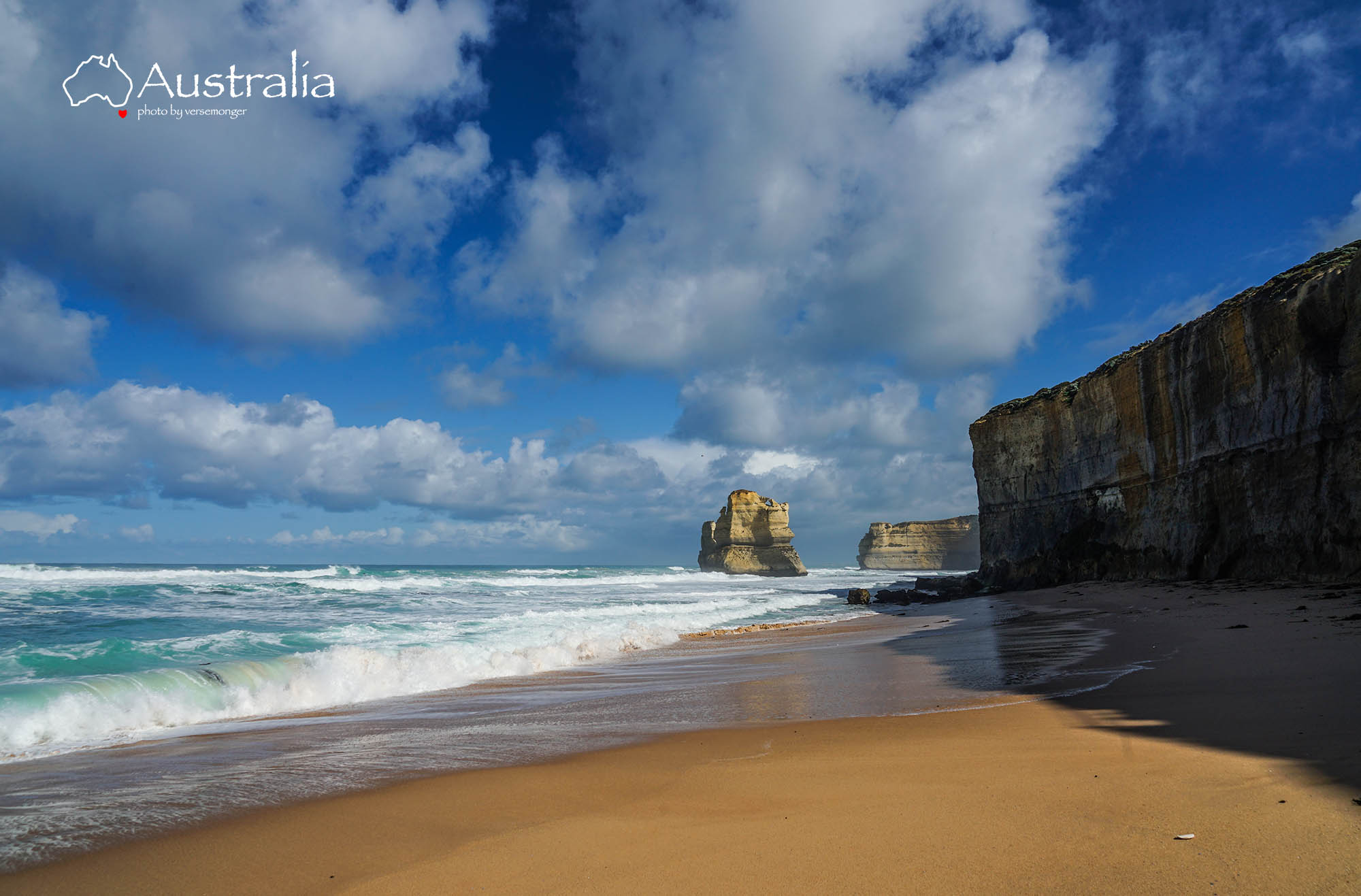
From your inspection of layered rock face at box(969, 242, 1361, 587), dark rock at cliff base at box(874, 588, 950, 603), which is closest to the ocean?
layered rock face at box(969, 242, 1361, 587)

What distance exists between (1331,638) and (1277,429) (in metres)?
11.2

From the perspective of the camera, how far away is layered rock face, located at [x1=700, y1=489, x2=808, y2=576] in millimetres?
73500

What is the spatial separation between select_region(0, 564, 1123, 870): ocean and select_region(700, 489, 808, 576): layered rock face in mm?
55347

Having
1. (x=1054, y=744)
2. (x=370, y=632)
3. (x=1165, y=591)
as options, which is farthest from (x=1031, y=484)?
(x=1054, y=744)

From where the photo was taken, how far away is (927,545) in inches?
3748

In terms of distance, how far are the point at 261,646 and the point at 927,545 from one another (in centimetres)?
9377

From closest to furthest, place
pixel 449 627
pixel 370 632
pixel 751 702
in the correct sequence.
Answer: pixel 751 702
pixel 370 632
pixel 449 627

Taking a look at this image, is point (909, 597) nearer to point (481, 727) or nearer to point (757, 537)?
point (481, 727)

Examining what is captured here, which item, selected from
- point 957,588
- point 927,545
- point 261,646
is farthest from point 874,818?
point 927,545

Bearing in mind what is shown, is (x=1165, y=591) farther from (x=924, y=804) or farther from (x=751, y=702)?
(x=924, y=804)

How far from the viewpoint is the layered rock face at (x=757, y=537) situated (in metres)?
73.5

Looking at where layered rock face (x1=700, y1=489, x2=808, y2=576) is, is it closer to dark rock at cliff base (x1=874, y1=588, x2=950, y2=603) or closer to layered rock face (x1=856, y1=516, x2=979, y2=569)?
layered rock face (x1=856, y1=516, x2=979, y2=569)

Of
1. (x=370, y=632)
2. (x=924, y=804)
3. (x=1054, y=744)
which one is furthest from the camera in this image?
(x=370, y=632)

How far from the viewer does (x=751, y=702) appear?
662 cm
